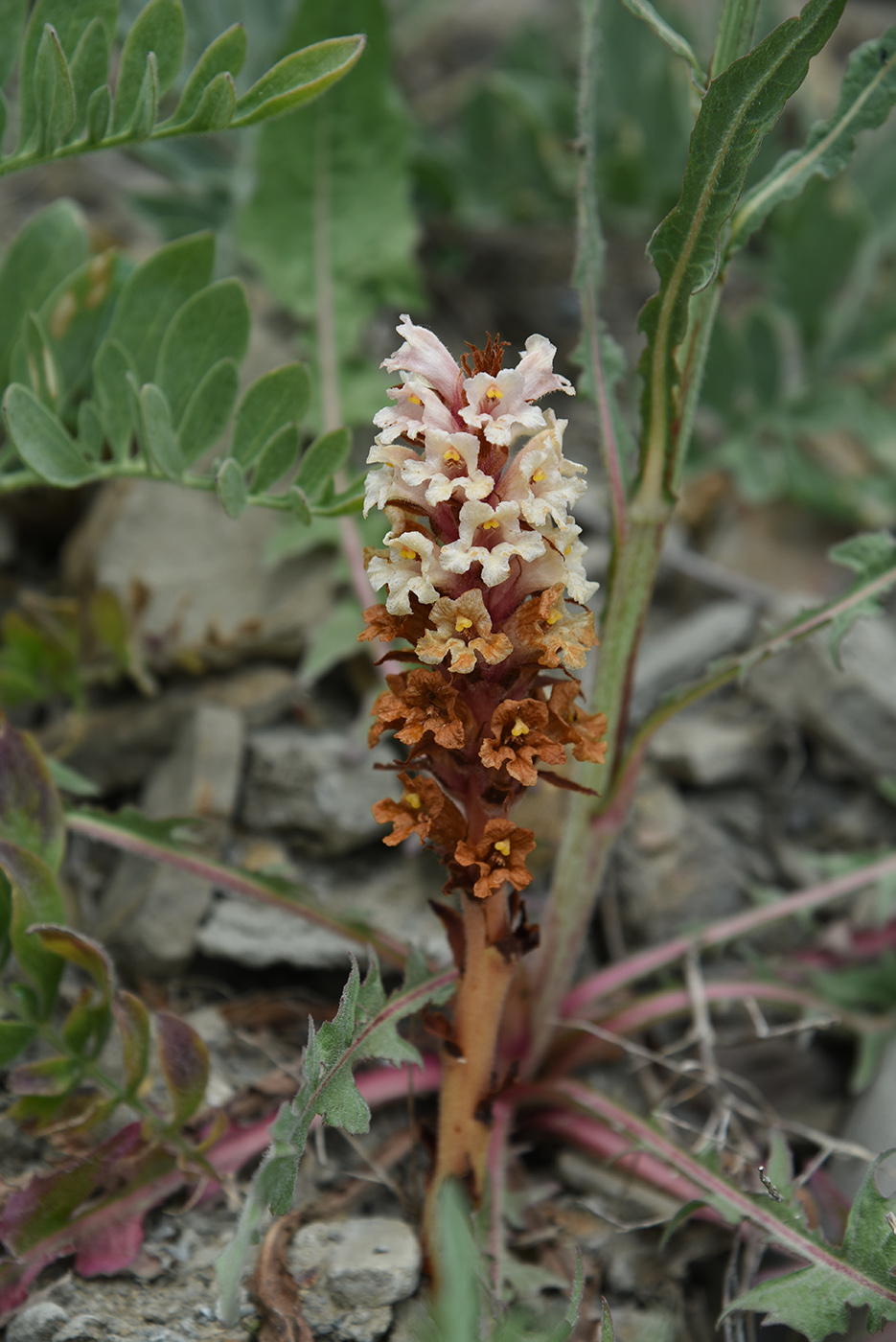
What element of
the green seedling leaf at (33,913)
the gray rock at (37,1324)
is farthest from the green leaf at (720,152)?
the gray rock at (37,1324)

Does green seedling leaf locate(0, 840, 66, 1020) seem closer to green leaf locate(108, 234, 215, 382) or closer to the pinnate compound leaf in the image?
the pinnate compound leaf

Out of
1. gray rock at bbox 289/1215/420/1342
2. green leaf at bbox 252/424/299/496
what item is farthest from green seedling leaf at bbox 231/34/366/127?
gray rock at bbox 289/1215/420/1342

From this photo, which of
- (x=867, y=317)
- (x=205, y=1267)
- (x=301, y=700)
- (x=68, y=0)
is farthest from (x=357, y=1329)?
(x=867, y=317)

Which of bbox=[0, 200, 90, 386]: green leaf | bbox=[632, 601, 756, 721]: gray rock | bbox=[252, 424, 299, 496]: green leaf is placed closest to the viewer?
bbox=[252, 424, 299, 496]: green leaf

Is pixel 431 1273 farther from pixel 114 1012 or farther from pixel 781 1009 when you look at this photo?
pixel 781 1009

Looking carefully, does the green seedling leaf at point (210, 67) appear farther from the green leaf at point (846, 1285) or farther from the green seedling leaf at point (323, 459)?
the green leaf at point (846, 1285)

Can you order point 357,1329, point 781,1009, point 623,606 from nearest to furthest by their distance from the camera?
point 357,1329 → point 623,606 → point 781,1009

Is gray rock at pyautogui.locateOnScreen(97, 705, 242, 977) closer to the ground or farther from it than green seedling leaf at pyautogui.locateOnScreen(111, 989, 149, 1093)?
farther from it
